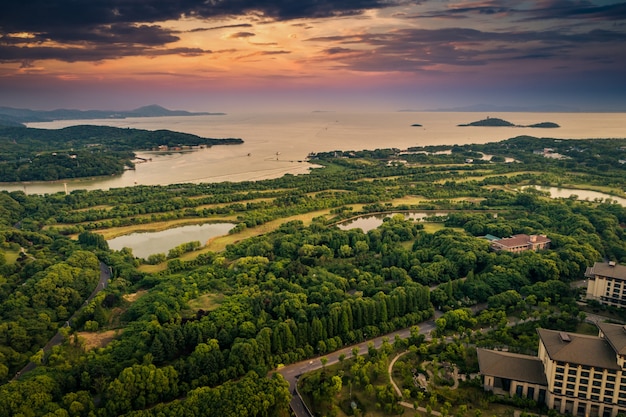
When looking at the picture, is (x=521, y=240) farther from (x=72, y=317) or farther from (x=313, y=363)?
(x=72, y=317)

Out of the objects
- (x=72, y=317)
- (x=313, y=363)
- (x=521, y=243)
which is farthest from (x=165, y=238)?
(x=521, y=243)

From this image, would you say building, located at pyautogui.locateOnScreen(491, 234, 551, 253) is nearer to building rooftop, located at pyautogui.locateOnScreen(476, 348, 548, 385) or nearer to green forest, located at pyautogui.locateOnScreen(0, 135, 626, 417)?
green forest, located at pyautogui.locateOnScreen(0, 135, 626, 417)

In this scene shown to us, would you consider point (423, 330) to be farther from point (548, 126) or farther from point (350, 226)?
point (548, 126)

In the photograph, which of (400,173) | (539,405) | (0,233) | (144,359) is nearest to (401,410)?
(539,405)

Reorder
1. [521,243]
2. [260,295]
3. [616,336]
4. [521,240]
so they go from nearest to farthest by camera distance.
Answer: [616,336]
[260,295]
[521,243]
[521,240]

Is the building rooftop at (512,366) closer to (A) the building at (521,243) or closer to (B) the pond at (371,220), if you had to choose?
(A) the building at (521,243)

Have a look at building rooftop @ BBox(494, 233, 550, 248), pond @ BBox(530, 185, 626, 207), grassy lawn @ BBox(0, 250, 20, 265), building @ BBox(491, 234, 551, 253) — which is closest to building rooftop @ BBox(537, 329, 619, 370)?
building @ BBox(491, 234, 551, 253)

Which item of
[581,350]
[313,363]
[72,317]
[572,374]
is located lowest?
[313,363]
